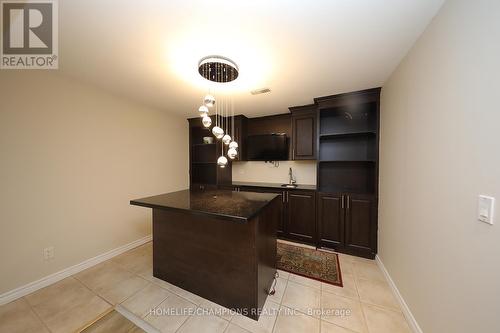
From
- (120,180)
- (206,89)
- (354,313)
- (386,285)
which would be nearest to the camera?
(354,313)

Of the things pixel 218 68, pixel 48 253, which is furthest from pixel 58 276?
pixel 218 68

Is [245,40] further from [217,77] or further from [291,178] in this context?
[291,178]

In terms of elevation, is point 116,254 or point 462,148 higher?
point 462,148

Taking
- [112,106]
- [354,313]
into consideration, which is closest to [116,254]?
[112,106]

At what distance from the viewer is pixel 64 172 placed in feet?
6.75

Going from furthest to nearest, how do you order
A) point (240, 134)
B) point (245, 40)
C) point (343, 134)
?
point (240, 134) < point (343, 134) < point (245, 40)

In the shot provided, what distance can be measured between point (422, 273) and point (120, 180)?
3719 millimetres

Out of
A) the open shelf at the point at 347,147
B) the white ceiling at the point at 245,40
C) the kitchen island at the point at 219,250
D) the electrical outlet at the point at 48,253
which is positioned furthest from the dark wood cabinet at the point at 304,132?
the electrical outlet at the point at 48,253

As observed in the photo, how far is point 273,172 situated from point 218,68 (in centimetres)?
238

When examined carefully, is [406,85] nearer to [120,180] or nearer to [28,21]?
[28,21]

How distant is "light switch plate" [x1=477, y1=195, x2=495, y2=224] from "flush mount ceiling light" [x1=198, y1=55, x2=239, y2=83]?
1.96m

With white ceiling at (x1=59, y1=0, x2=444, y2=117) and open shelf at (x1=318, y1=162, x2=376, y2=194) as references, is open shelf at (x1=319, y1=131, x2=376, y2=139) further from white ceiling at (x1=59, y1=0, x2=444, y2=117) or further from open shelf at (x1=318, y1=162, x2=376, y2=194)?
white ceiling at (x1=59, y1=0, x2=444, y2=117)

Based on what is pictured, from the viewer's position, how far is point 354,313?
4.98 ft

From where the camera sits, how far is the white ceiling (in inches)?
45.4
